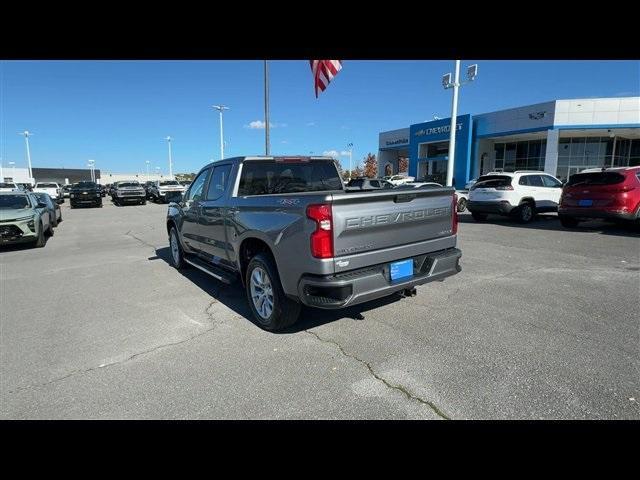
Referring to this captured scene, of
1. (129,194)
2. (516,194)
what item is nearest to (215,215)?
(516,194)

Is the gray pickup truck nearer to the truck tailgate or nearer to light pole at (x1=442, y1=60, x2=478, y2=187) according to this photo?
the truck tailgate

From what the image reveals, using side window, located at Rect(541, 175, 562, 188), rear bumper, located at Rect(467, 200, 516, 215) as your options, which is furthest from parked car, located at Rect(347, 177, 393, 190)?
side window, located at Rect(541, 175, 562, 188)

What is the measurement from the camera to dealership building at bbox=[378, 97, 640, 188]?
25609 millimetres

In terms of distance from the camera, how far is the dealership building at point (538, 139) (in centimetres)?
2561

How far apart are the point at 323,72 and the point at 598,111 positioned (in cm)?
2335

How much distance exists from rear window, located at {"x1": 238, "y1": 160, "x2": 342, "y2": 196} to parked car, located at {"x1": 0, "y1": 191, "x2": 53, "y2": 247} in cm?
849

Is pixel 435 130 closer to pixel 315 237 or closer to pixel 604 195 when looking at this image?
pixel 604 195

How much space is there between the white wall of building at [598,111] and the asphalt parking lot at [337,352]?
2471cm

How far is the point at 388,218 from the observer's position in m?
3.66
